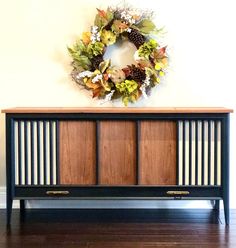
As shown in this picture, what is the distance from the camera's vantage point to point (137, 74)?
328cm

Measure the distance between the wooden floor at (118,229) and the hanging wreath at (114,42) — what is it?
99 cm

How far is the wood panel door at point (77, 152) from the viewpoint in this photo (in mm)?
3082

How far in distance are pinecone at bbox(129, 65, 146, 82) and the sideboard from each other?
0.33 meters

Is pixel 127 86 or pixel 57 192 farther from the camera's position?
pixel 127 86

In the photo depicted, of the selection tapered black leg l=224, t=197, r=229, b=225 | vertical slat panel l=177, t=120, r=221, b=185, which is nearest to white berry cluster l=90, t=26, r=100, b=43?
vertical slat panel l=177, t=120, r=221, b=185

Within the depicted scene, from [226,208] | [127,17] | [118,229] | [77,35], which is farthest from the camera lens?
[77,35]

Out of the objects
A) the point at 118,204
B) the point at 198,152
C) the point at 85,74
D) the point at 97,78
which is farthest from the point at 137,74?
the point at 118,204

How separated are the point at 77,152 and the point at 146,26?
46.9 inches

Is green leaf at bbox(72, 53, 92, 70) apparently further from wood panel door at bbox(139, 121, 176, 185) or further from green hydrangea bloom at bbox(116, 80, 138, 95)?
wood panel door at bbox(139, 121, 176, 185)

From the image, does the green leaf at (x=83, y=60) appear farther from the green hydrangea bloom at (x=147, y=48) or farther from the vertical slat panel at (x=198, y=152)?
the vertical slat panel at (x=198, y=152)

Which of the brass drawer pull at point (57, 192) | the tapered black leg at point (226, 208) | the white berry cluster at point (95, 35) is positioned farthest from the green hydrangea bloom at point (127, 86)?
the tapered black leg at point (226, 208)

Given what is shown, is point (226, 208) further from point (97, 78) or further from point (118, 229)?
point (97, 78)

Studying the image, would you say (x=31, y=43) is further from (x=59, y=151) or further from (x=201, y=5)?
(x=201, y=5)

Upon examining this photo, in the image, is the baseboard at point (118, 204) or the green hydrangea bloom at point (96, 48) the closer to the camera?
the green hydrangea bloom at point (96, 48)
